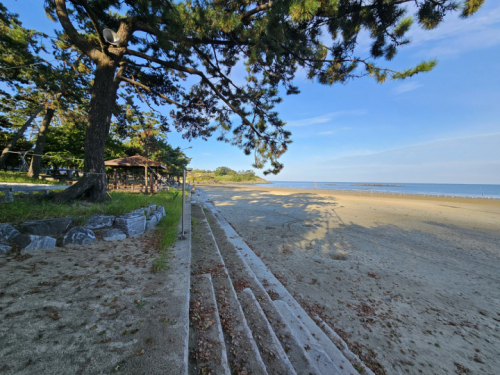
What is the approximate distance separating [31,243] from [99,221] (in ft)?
3.23

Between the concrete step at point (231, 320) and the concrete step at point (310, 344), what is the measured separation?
22.2 inches

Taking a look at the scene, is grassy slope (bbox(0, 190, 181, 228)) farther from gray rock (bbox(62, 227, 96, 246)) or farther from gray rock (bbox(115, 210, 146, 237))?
gray rock (bbox(62, 227, 96, 246))

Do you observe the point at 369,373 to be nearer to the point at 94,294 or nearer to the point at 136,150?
the point at 94,294

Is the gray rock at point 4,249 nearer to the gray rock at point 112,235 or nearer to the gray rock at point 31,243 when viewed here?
the gray rock at point 31,243

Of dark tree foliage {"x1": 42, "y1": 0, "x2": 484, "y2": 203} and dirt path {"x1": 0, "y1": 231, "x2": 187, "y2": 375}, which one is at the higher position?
dark tree foliage {"x1": 42, "y1": 0, "x2": 484, "y2": 203}

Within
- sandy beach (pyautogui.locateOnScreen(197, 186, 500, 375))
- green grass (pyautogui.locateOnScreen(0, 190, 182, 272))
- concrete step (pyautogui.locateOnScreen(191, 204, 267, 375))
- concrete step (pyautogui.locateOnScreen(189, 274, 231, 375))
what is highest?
green grass (pyautogui.locateOnScreen(0, 190, 182, 272))

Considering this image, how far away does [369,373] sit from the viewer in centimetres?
162

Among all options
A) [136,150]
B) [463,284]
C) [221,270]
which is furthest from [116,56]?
[136,150]

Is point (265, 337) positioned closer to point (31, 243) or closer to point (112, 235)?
point (112, 235)

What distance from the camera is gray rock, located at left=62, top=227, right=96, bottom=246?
295 centimetres

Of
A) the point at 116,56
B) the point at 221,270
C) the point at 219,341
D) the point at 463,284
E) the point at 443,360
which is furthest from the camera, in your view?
the point at 116,56

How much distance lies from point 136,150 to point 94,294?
22.8 m

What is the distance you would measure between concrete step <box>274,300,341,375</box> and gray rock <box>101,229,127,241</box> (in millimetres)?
3132

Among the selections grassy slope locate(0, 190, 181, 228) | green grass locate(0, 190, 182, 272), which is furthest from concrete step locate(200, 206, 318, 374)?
grassy slope locate(0, 190, 181, 228)
